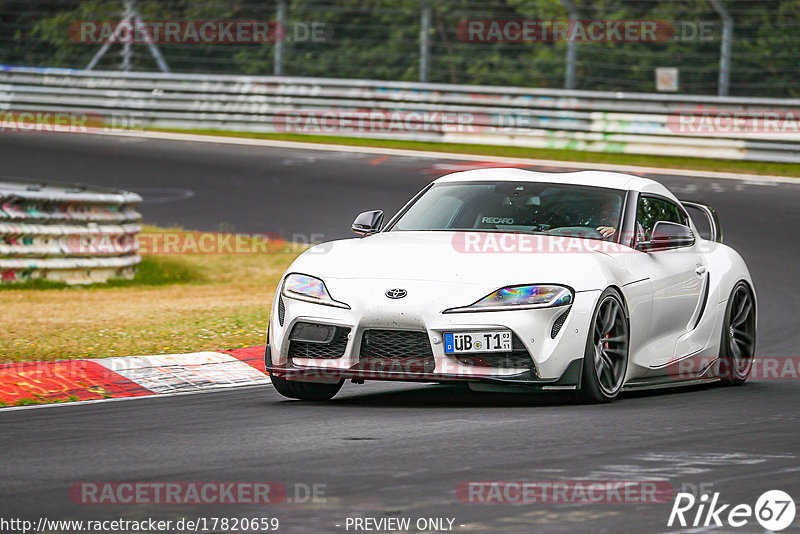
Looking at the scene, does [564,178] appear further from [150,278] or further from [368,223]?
[150,278]

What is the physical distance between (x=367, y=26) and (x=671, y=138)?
917cm

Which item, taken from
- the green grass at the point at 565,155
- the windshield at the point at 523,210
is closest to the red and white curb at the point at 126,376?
the windshield at the point at 523,210

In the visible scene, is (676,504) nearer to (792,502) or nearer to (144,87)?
(792,502)

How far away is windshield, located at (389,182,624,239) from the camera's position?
8.98 m

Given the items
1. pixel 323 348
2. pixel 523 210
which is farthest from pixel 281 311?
pixel 523 210

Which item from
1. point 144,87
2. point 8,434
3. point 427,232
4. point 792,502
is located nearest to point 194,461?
point 8,434

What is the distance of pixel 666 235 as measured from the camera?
900cm

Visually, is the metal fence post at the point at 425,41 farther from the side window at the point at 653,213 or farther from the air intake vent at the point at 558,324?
the air intake vent at the point at 558,324

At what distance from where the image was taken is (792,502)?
5484 mm

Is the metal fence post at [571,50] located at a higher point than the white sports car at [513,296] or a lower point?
higher

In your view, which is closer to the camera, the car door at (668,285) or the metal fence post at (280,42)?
the car door at (668,285)

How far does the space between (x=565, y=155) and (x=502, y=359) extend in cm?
1742

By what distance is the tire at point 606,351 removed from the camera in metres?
7.99

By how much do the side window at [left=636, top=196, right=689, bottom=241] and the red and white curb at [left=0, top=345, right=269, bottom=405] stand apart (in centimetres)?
264
